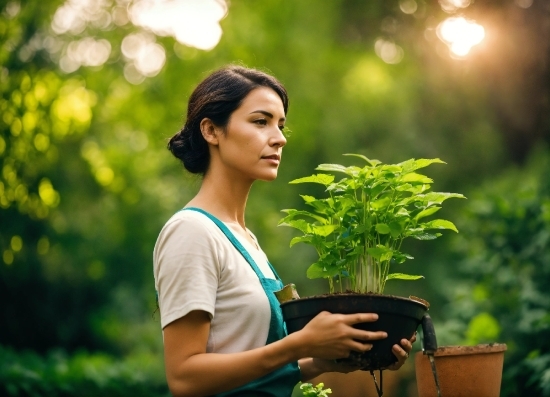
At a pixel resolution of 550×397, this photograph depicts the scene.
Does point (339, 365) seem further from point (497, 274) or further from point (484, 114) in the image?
point (484, 114)

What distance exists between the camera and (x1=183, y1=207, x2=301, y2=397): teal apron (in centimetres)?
206

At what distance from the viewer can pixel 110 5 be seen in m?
16.0

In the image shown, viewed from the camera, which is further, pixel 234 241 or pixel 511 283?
pixel 511 283

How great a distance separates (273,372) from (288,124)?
416 inches

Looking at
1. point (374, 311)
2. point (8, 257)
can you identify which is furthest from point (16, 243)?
point (374, 311)

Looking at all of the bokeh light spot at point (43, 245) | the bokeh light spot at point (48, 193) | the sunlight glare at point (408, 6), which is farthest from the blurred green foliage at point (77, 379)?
the sunlight glare at point (408, 6)

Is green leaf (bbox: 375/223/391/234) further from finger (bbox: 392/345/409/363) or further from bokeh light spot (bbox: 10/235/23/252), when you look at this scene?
bokeh light spot (bbox: 10/235/23/252)

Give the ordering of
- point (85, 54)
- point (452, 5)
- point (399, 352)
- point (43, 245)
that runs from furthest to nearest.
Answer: point (85, 54)
point (43, 245)
point (452, 5)
point (399, 352)

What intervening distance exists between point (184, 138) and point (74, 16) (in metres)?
13.7

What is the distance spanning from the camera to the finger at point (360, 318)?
1865mm

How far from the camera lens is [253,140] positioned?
226 cm

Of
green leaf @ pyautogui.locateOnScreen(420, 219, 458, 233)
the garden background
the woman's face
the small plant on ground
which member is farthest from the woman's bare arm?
the garden background

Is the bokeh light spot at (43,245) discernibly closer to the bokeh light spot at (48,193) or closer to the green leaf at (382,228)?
the bokeh light spot at (48,193)

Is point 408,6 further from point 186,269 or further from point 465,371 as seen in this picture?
point 186,269
